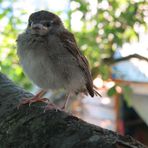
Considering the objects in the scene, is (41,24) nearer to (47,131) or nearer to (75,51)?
(75,51)

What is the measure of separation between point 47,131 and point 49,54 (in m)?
0.92

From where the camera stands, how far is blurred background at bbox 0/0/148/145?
4.22m

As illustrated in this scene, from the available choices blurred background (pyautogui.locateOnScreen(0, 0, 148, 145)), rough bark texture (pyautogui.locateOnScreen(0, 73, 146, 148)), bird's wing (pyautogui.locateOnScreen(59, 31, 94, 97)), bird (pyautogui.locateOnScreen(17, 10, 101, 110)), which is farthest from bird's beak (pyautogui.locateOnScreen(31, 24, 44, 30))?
blurred background (pyautogui.locateOnScreen(0, 0, 148, 145))

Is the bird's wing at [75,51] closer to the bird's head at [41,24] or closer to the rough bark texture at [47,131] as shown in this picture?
the bird's head at [41,24]

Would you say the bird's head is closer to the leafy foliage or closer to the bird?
the bird

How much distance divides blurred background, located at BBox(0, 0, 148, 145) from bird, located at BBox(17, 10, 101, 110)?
144cm

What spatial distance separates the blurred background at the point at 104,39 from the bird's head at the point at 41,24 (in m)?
1.54

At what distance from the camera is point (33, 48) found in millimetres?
2270

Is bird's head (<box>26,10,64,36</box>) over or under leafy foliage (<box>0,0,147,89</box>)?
over

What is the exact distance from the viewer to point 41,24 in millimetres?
2289

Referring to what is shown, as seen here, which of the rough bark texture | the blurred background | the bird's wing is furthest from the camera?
the blurred background

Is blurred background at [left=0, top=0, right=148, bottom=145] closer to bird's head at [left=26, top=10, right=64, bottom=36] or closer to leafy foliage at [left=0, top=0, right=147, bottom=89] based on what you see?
leafy foliage at [left=0, top=0, right=147, bottom=89]

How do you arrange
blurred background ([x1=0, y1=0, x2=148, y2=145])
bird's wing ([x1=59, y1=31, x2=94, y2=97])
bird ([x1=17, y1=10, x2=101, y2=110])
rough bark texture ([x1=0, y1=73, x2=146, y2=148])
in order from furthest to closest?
blurred background ([x1=0, y1=0, x2=148, y2=145]) → bird's wing ([x1=59, y1=31, x2=94, y2=97]) → bird ([x1=17, y1=10, x2=101, y2=110]) → rough bark texture ([x1=0, y1=73, x2=146, y2=148])

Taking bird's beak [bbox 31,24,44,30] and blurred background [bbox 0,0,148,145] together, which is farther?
blurred background [bbox 0,0,148,145]
